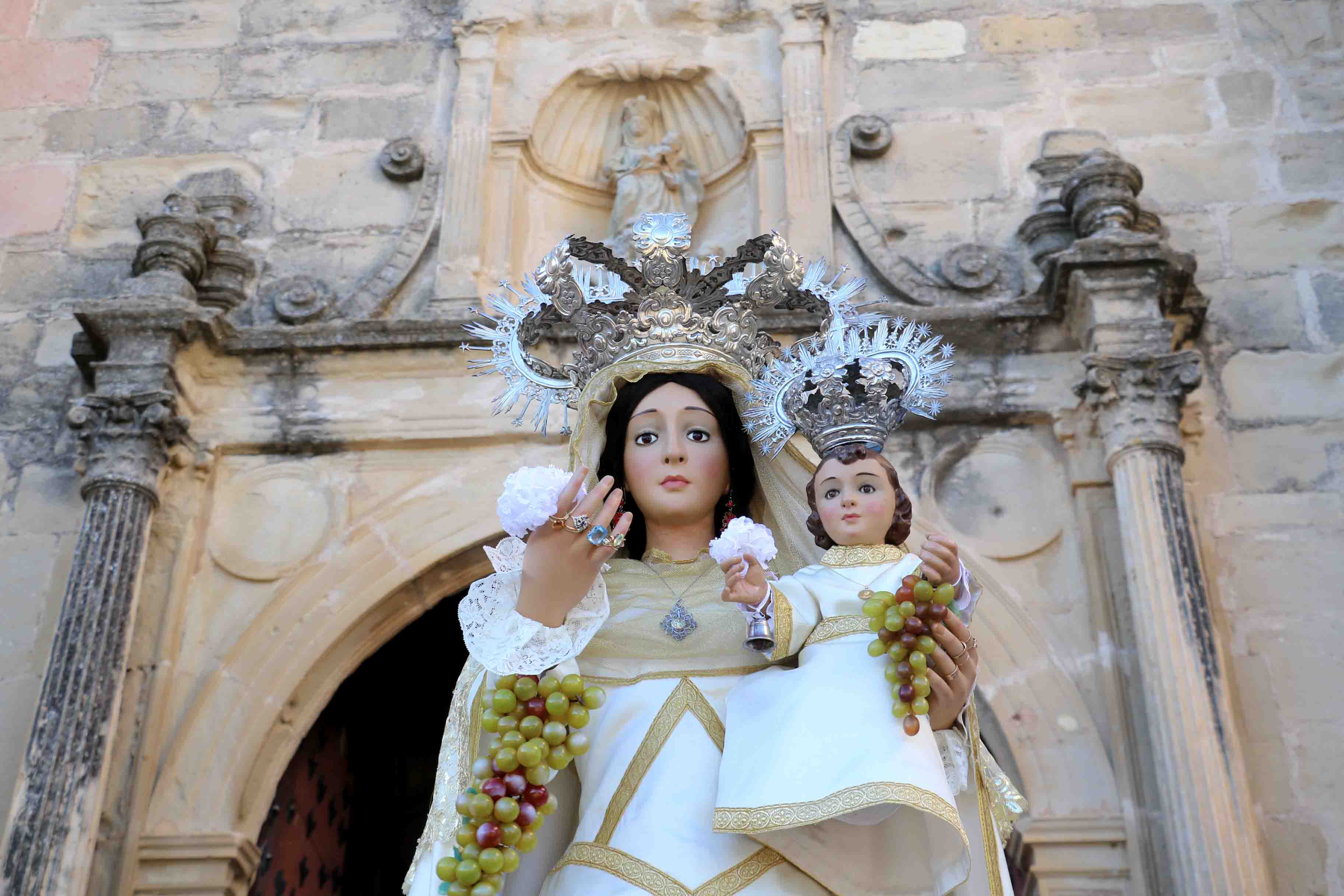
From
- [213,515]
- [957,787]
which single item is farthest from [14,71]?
[957,787]

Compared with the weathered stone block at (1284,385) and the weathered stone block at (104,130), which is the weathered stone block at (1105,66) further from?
the weathered stone block at (104,130)

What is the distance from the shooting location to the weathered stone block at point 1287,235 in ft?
21.3

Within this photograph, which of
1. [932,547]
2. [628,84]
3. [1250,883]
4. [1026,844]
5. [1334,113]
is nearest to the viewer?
[932,547]

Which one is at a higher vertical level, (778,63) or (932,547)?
(778,63)

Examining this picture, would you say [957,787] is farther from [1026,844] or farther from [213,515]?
[213,515]

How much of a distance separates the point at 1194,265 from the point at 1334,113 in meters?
1.34

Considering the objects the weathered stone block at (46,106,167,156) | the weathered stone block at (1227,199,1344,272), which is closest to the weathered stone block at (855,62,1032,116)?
the weathered stone block at (1227,199,1344,272)

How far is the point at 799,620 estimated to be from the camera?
Result: 301 centimetres

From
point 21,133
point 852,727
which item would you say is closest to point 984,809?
point 852,727

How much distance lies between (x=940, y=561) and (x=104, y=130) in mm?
5811

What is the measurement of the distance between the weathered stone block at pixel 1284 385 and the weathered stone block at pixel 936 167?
4.44ft

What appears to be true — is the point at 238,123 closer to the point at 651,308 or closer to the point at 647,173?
the point at 647,173

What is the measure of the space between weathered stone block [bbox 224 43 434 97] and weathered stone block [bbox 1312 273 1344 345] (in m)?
4.14

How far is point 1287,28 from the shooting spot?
23.3 feet
